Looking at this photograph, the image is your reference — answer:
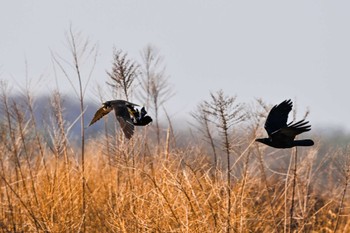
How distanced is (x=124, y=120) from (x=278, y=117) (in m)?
0.60

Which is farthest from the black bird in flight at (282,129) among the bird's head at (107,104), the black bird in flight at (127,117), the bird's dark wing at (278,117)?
the bird's head at (107,104)

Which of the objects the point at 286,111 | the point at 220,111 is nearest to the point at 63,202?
the point at 220,111

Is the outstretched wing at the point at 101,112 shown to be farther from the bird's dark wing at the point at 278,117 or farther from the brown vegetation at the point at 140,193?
the bird's dark wing at the point at 278,117

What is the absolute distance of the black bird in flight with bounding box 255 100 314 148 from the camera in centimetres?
209

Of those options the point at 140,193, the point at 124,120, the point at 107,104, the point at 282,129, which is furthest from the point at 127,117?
the point at 140,193

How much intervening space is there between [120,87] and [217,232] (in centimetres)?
93

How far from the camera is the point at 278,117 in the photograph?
2172 millimetres

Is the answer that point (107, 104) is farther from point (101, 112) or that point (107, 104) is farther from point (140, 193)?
point (140, 193)

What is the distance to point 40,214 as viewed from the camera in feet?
10.9

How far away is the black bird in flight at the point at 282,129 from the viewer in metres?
2.09

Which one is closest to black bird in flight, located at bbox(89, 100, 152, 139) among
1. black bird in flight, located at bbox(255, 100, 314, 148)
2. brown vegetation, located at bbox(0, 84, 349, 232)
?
black bird in flight, located at bbox(255, 100, 314, 148)

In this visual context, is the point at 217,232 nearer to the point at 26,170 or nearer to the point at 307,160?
the point at 307,160

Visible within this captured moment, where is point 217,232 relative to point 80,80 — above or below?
below

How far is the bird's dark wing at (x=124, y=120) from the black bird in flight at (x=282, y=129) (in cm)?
48
